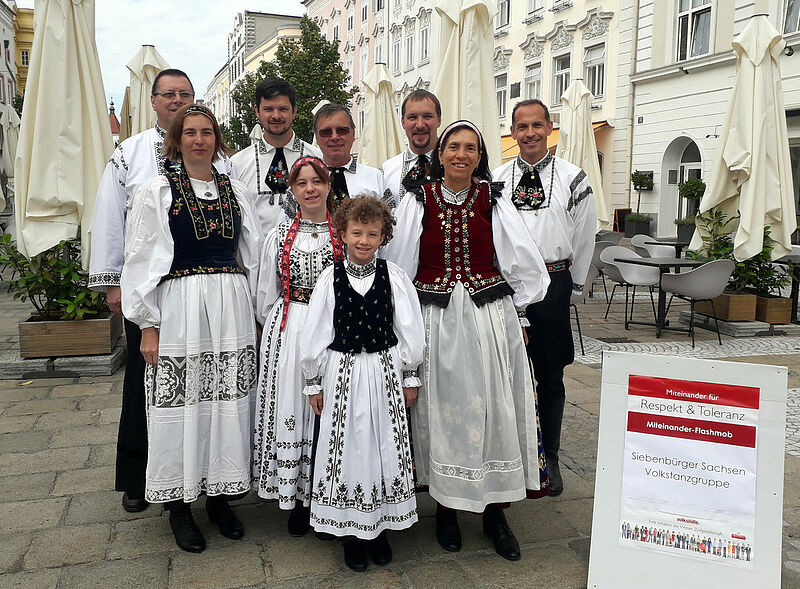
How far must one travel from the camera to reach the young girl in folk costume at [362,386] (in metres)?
2.82

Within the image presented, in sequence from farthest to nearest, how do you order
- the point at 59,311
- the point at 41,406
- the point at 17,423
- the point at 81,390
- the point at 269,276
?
1. the point at 59,311
2. the point at 81,390
3. the point at 41,406
4. the point at 17,423
5. the point at 269,276

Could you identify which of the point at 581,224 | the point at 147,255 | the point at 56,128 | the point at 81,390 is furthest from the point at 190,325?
the point at 56,128

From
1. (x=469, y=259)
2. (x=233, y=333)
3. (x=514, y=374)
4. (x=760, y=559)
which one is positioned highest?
(x=469, y=259)

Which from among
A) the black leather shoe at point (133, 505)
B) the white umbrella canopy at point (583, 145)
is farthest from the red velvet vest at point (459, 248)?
the white umbrella canopy at point (583, 145)

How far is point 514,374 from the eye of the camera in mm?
3074

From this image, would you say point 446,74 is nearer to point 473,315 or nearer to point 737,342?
point 473,315

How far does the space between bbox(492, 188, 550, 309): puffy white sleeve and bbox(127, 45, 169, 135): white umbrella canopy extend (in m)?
5.69

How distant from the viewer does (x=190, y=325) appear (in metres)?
2.92

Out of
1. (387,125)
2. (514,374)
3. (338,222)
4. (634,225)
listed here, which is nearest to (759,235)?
(387,125)

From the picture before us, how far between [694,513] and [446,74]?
13.5ft

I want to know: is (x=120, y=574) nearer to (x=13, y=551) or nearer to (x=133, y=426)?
(x=13, y=551)

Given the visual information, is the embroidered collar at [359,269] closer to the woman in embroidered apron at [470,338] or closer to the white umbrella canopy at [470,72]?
the woman in embroidered apron at [470,338]

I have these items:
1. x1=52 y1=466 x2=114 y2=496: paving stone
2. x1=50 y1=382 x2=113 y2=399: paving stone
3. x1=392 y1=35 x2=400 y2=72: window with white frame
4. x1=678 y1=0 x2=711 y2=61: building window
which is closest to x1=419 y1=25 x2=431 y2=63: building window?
x1=392 y1=35 x2=400 y2=72: window with white frame

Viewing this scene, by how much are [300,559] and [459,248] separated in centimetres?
148
